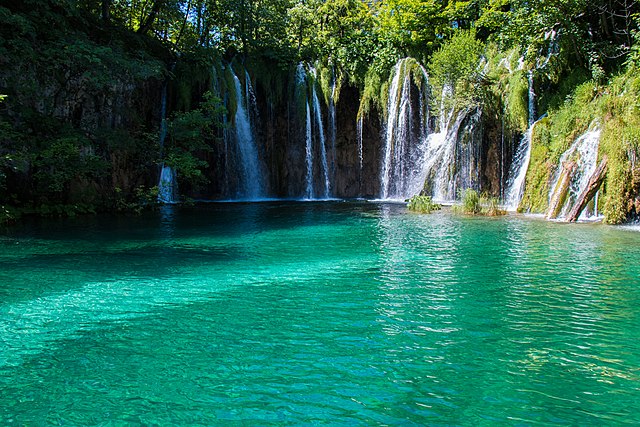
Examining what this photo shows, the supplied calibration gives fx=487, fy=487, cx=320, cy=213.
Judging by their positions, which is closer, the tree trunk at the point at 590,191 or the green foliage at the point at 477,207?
the tree trunk at the point at 590,191

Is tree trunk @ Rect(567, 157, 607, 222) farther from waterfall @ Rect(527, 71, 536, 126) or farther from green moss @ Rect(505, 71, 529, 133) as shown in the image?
waterfall @ Rect(527, 71, 536, 126)

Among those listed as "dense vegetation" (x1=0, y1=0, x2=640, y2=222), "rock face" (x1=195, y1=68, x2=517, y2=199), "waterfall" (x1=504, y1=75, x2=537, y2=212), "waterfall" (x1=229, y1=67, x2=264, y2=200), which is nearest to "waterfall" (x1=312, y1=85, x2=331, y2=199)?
"rock face" (x1=195, y1=68, x2=517, y2=199)

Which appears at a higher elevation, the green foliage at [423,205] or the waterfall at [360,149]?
the waterfall at [360,149]

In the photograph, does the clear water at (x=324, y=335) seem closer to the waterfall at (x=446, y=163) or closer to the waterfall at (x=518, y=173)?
the waterfall at (x=518, y=173)

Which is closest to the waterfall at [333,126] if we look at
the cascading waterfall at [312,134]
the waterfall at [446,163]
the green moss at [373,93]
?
the cascading waterfall at [312,134]

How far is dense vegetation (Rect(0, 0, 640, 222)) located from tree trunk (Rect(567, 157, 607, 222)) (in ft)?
1.36

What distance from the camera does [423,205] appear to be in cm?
1748

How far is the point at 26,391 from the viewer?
3730mm

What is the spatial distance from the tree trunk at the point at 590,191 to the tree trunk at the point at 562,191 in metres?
0.50

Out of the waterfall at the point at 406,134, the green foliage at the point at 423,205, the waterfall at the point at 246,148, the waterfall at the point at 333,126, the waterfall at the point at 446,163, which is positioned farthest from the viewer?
the waterfall at the point at 333,126

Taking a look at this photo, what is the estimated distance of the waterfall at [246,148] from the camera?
25.6 m

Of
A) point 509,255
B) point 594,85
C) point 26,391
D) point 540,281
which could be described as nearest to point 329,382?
point 26,391

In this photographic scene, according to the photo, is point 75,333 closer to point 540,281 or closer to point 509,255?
point 540,281

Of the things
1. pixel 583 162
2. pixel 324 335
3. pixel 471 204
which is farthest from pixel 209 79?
pixel 324 335
